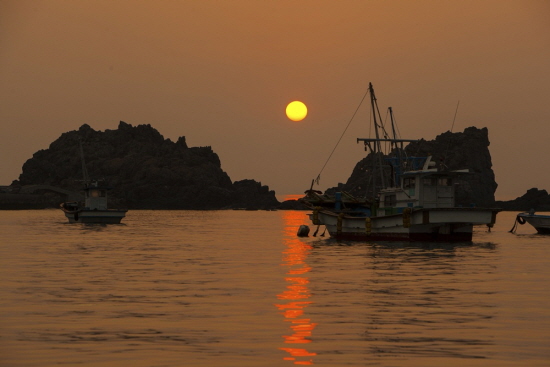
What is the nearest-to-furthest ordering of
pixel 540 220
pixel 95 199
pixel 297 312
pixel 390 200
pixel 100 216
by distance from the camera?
pixel 297 312, pixel 390 200, pixel 540 220, pixel 100 216, pixel 95 199

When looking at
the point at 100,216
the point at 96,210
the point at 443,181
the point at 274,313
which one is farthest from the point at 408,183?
the point at 100,216

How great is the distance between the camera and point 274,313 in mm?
24703

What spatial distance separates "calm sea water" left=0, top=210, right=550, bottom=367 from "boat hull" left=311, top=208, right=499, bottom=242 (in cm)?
1454

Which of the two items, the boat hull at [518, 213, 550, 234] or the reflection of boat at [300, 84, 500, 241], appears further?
the boat hull at [518, 213, 550, 234]

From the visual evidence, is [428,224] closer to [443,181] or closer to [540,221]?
[443,181]

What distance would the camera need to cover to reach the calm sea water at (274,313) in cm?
1845

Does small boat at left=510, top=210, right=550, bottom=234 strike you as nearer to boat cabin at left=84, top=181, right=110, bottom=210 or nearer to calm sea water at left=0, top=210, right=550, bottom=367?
calm sea water at left=0, top=210, right=550, bottom=367

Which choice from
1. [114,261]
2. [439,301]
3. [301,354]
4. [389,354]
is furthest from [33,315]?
[114,261]

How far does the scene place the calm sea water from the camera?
18453 mm

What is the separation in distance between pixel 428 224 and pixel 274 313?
38.4 meters

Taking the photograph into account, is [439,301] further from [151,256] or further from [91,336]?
[151,256]

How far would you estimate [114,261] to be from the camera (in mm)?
46594

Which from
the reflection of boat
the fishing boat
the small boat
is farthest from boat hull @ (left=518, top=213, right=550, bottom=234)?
the fishing boat

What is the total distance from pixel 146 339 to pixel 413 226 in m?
43.5
